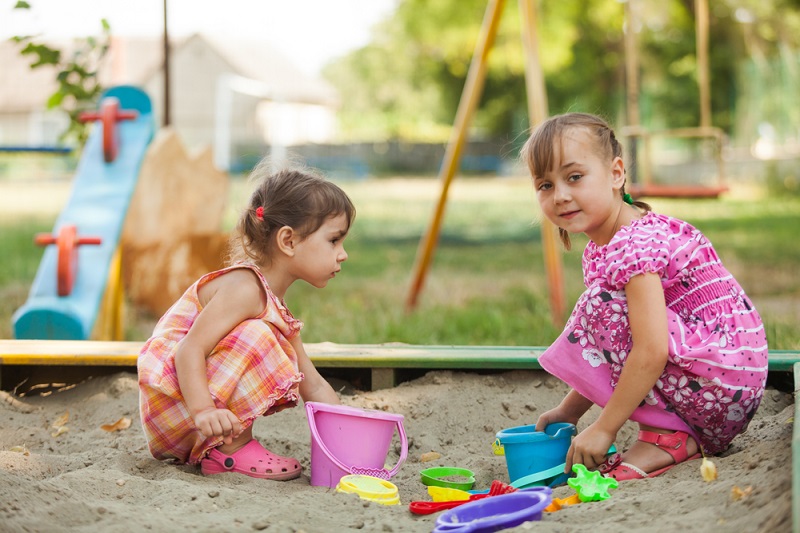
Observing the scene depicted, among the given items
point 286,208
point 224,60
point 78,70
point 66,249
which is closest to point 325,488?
point 286,208

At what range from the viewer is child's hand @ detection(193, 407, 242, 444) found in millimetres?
2041

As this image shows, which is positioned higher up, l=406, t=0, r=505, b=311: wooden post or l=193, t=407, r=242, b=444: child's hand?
l=406, t=0, r=505, b=311: wooden post

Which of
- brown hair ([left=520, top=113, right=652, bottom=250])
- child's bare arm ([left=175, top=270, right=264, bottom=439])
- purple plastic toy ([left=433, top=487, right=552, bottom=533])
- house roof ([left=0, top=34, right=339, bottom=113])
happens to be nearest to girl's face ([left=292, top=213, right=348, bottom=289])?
child's bare arm ([left=175, top=270, right=264, bottom=439])

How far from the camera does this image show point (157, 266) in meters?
5.18

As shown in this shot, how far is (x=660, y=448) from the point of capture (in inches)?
82.6

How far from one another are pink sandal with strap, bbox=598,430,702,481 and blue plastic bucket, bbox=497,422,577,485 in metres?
0.11

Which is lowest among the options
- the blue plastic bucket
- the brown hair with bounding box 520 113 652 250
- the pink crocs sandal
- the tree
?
the pink crocs sandal

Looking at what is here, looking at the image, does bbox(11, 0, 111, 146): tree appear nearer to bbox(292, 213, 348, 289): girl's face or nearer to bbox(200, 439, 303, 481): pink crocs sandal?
bbox(292, 213, 348, 289): girl's face

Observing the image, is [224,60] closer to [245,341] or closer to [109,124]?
[109,124]

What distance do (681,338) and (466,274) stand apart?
179 inches

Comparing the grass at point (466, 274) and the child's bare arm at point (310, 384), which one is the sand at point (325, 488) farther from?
the grass at point (466, 274)

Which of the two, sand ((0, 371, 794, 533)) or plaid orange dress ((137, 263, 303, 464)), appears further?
plaid orange dress ((137, 263, 303, 464))

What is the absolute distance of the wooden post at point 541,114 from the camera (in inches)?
168

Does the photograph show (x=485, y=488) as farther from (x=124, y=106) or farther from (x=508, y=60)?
(x=508, y=60)
